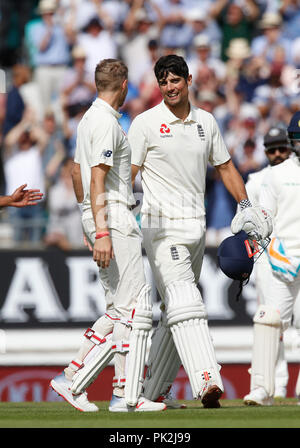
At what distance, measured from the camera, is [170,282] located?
6918mm

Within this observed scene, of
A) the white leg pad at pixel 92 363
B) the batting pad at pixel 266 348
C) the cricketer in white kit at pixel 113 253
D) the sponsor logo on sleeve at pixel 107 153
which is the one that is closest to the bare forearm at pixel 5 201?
the cricketer in white kit at pixel 113 253

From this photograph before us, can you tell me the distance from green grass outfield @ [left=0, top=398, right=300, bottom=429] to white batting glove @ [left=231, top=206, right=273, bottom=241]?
1173mm

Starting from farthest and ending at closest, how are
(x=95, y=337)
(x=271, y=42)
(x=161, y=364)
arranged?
1. (x=271, y=42)
2. (x=161, y=364)
3. (x=95, y=337)

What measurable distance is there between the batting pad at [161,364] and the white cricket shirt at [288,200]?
147cm

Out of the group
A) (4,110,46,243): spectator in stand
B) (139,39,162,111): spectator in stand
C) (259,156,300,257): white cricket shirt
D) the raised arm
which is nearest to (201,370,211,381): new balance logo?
the raised arm

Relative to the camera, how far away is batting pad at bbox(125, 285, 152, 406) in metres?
6.46

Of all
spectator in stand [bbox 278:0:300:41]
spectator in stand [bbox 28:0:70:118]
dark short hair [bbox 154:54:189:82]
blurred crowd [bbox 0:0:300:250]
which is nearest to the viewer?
dark short hair [bbox 154:54:189:82]

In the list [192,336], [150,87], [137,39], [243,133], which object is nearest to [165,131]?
[192,336]

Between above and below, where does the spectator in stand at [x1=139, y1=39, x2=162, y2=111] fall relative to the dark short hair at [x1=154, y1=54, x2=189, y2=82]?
above

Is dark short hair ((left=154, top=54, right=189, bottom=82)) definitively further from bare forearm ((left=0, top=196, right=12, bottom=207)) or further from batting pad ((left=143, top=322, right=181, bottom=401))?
batting pad ((left=143, top=322, right=181, bottom=401))

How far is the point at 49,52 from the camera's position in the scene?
1402 centimetres

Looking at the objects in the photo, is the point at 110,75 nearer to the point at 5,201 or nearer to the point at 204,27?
the point at 5,201

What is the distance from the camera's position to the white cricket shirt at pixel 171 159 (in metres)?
7.02

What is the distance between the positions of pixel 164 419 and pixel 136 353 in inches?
22.8
